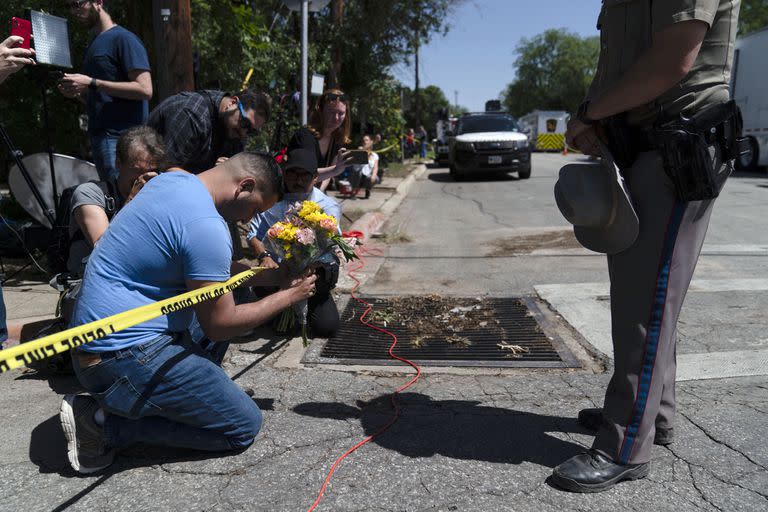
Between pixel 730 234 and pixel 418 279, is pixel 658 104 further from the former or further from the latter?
pixel 730 234

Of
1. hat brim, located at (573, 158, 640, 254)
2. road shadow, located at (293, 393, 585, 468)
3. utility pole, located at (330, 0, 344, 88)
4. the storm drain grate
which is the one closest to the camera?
hat brim, located at (573, 158, 640, 254)

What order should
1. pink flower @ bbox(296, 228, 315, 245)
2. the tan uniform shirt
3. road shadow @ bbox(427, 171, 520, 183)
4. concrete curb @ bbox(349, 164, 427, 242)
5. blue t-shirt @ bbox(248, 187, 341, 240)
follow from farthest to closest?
road shadow @ bbox(427, 171, 520, 183)
concrete curb @ bbox(349, 164, 427, 242)
blue t-shirt @ bbox(248, 187, 341, 240)
pink flower @ bbox(296, 228, 315, 245)
the tan uniform shirt

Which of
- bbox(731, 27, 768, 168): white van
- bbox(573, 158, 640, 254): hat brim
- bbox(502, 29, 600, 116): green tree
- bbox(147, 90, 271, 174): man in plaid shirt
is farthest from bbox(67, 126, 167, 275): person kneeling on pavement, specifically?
bbox(502, 29, 600, 116): green tree

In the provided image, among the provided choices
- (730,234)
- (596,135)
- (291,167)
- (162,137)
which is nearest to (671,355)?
(596,135)

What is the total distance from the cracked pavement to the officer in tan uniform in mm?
240

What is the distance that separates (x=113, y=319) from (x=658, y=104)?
7.10 ft

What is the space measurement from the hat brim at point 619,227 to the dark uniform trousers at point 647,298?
56 mm

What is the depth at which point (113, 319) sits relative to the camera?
2.22 m

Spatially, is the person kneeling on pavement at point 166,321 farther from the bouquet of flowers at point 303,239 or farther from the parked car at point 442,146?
the parked car at point 442,146

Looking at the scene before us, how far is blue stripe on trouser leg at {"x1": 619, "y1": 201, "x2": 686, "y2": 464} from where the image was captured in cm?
227

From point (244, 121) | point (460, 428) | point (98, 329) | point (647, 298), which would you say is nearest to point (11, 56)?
point (244, 121)

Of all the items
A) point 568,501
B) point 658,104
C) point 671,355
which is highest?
point 658,104

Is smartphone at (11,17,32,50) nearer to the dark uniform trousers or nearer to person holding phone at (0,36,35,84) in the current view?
person holding phone at (0,36,35,84)

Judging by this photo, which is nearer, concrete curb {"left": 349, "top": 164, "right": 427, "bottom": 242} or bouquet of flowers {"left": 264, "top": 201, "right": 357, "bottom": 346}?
bouquet of flowers {"left": 264, "top": 201, "right": 357, "bottom": 346}
